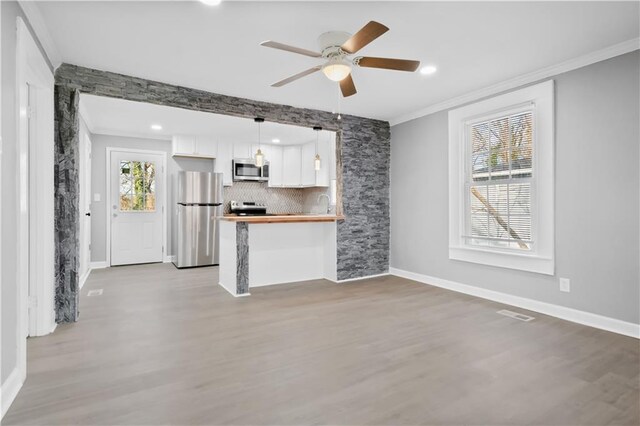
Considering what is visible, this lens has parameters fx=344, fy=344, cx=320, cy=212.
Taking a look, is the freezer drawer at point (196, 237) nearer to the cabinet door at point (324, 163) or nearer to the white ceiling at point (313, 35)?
the cabinet door at point (324, 163)

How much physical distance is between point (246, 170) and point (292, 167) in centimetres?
98

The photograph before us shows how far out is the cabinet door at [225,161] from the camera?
6.70 m

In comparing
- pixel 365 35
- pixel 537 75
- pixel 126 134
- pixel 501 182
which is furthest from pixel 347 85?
pixel 126 134

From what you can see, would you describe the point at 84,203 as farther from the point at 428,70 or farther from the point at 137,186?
the point at 428,70

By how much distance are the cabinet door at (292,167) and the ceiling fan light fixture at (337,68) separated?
454 cm

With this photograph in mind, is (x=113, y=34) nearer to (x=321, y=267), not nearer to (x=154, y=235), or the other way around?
(x=321, y=267)

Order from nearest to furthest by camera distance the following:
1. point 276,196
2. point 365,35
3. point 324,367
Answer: point 365,35, point 324,367, point 276,196

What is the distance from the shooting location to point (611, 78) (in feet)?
10.0

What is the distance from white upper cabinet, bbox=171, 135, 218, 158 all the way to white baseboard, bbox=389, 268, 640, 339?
448 centimetres

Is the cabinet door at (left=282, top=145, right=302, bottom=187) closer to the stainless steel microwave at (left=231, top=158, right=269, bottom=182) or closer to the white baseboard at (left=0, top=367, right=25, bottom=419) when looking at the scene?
the stainless steel microwave at (left=231, top=158, right=269, bottom=182)

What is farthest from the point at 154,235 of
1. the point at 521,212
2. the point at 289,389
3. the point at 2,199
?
the point at 521,212

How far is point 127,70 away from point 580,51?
4307 mm

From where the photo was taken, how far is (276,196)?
299 inches

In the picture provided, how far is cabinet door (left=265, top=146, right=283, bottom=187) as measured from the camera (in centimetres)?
721
